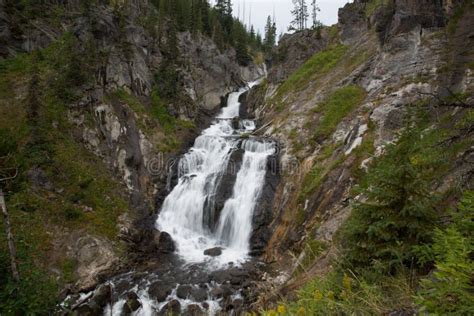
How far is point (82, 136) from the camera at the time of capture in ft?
65.3

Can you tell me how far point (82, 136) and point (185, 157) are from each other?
7.57 m

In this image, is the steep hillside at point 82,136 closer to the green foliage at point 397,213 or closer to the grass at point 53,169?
the grass at point 53,169

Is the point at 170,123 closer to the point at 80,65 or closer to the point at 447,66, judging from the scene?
the point at 80,65

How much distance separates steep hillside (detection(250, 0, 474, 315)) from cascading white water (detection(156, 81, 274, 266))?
1.89 m

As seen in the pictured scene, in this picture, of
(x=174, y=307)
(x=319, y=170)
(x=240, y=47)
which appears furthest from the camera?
(x=240, y=47)

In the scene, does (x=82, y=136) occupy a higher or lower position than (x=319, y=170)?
higher

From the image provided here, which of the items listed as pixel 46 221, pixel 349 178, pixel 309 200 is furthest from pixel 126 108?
pixel 349 178

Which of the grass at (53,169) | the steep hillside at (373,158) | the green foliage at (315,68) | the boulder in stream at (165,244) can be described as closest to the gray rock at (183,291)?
the steep hillside at (373,158)

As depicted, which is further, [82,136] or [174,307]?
[82,136]

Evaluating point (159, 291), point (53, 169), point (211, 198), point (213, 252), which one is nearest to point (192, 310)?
point (159, 291)

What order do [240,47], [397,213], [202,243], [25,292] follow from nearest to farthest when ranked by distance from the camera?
1. [397,213]
2. [25,292]
3. [202,243]
4. [240,47]

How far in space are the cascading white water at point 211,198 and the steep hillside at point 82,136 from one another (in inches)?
66.3

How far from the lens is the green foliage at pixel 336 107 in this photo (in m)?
18.9

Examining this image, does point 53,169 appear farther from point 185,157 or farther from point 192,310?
point 192,310
